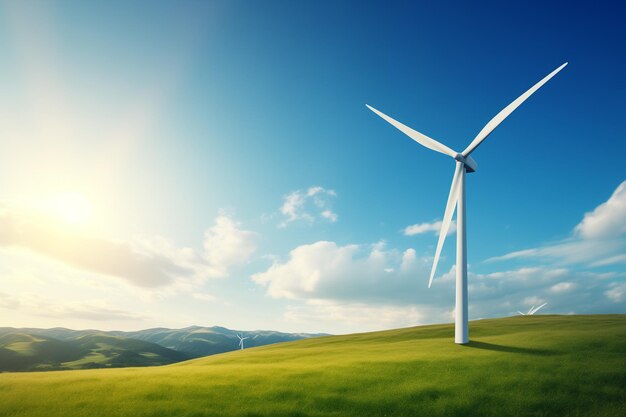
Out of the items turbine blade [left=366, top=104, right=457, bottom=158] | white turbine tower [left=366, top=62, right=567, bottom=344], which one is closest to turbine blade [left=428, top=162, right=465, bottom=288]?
white turbine tower [left=366, top=62, right=567, bottom=344]

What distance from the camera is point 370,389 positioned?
30.0m

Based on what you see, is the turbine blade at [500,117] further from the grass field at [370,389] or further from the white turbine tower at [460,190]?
the grass field at [370,389]

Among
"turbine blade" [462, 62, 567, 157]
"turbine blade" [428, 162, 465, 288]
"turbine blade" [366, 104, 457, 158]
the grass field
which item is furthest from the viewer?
"turbine blade" [366, 104, 457, 158]

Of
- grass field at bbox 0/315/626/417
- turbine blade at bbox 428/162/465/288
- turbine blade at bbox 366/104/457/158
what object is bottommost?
grass field at bbox 0/315/626/417

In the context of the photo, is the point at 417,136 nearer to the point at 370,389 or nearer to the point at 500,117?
the point at 500,117

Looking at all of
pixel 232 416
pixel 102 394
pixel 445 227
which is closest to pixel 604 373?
pixel 445 227

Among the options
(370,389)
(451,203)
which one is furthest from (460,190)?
(370,389)

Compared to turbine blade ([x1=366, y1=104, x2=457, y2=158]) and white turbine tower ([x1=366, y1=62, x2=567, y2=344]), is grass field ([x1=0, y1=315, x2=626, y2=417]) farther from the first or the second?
turbine blade ([x1=366, y1=104, x2=457, y2=158])

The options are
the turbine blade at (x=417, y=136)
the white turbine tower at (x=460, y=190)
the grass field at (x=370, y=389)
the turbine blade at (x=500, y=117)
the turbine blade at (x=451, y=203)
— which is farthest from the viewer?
the turbine blade at (x=417, y=136)

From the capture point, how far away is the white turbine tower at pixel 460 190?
147 ft

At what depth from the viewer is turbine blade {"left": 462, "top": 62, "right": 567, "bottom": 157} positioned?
45531 mm

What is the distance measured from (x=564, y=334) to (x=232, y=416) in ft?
144

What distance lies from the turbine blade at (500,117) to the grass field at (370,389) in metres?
26.1

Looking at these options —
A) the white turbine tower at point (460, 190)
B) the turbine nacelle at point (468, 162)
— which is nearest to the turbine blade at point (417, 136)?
the white turbine tower at point (460, 190)
